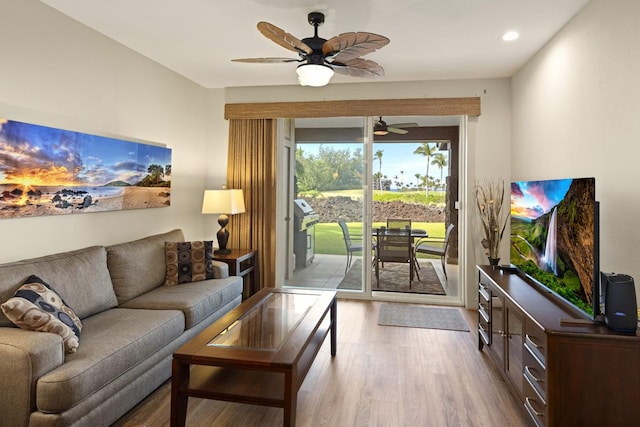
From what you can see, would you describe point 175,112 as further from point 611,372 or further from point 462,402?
point 611,372

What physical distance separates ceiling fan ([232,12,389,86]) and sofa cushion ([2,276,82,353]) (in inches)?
76.7

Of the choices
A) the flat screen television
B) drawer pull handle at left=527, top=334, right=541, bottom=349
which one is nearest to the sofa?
drawer pull handle at left=527, top=334, right=541, bottom=349

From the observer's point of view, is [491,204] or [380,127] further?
[380,127]

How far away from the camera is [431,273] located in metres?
6.29

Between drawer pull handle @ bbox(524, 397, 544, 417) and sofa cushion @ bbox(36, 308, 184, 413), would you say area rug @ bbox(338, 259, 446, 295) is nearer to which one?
sofa cushion @ bbox(36, 308, 184, 413)

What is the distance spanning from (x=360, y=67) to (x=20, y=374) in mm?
2754

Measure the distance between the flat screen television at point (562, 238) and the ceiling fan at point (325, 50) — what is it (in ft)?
4.63

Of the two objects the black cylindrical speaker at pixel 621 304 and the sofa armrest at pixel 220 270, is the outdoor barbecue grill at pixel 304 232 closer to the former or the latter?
the sofa armrest at pixel 220 270

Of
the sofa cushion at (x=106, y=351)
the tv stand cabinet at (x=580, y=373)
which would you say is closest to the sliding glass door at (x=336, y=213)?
the sofa cushion at (x=106, y=351)

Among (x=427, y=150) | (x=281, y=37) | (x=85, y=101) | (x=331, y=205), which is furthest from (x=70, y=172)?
(x=427, y=150)

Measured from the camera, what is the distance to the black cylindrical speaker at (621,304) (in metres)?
1.73

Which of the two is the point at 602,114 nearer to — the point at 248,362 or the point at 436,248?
the point at 248,362

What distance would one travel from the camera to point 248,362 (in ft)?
6.11

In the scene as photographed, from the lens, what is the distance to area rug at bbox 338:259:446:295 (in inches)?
191
